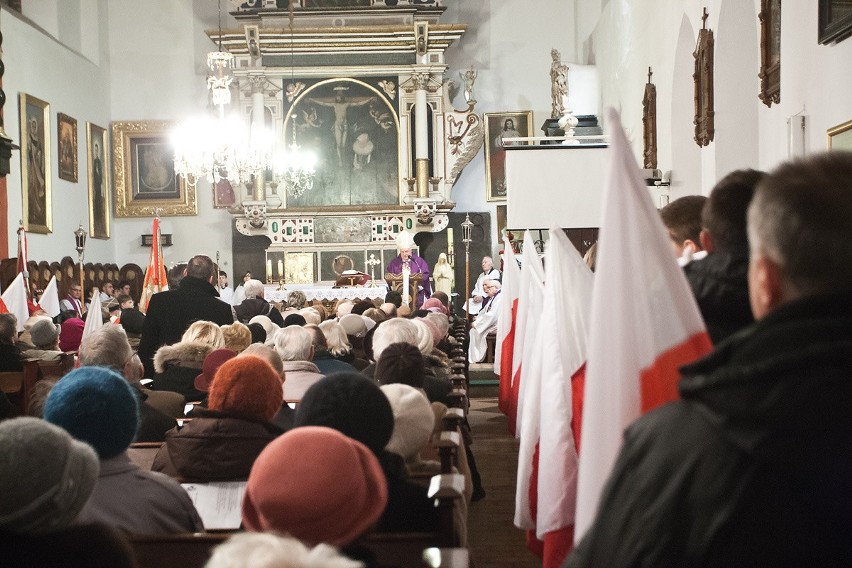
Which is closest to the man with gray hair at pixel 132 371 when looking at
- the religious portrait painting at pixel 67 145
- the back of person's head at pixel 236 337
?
the back of person's head at pixel 236 337

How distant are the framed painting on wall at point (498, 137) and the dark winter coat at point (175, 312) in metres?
14.2

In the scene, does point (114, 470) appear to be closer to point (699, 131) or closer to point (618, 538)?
point (618, 538)

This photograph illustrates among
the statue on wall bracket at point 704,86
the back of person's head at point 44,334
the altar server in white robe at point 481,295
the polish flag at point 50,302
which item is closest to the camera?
the back of person's head at point 44,334

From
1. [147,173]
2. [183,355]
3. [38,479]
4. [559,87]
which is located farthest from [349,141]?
[38,479]

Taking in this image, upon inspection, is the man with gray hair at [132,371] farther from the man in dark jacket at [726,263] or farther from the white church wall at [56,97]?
the white church wall at [56,97]

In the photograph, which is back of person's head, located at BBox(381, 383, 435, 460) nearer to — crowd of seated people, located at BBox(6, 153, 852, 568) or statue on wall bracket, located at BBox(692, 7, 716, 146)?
crowd of seated people, located at BBox(6, 153, 852, 568)

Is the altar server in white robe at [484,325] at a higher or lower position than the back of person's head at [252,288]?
lower

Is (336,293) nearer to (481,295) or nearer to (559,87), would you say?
(481,295)

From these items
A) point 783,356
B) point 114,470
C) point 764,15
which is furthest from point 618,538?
point 764,15

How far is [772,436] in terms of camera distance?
1.42 m

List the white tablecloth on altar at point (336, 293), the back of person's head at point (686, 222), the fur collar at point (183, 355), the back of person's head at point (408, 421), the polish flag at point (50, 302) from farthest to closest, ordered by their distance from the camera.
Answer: the white tablecloth on altar at point (336, 293)
the polish flag at point (50, 302)
the fur collar at point (183, 355)
the back of person's head at point (408, 421)
the back of person's head at point (686, 222)

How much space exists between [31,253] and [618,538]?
17.6m

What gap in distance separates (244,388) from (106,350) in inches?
71.4

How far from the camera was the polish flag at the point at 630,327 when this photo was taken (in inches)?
94.5
